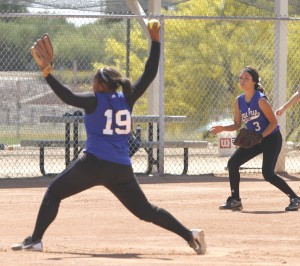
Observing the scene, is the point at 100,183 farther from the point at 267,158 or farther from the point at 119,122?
the point at 267,158

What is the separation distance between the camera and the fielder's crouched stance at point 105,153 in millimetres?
7598

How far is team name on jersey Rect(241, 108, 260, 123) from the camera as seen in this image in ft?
36.2

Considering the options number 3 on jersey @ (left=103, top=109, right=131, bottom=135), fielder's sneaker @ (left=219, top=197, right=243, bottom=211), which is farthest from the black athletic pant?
fielder's sneaker @ (left=219, top=197, right=243, bottom=211)

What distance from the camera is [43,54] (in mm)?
7543

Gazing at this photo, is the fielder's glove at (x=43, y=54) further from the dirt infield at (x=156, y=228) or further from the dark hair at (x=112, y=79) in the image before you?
the dirt infield at (x=156, y=228)

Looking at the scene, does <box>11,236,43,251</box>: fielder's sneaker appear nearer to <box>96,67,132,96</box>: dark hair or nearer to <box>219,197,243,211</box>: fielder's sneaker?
<box>96,67,132,96</box>: dark hair

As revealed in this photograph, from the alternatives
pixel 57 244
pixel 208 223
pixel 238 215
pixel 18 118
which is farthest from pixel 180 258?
pixel 18 118

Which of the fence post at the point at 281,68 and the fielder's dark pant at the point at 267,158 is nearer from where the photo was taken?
the fielder's dark pant at the point at 267,158

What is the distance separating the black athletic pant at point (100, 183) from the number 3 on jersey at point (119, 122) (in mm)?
254

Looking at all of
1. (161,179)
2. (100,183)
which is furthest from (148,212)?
(161,179)

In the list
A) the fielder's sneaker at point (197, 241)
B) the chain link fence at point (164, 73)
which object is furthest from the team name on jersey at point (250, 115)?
the chain link fence at point (164, 73)

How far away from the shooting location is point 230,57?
2109cm

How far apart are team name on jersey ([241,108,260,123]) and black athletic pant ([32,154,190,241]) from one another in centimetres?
349

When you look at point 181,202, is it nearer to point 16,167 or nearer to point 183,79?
point 16,167
